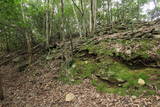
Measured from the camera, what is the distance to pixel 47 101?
5.97 meters

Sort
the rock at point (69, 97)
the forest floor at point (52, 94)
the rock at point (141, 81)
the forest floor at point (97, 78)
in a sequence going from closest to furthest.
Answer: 1. the forest floor at point (52, 94)
2. the forest floor at point (97, 78)
3. the rock at point (141, 81)
4. the rock at point (69, 97)

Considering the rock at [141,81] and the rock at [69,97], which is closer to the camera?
the rock at [141,81]

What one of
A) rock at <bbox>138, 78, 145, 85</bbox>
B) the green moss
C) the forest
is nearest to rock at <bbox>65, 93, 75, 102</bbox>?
the forest

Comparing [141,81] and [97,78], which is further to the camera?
[97,78]

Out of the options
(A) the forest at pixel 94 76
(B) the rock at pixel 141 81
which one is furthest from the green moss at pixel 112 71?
(B) the rock at pixel 141 81

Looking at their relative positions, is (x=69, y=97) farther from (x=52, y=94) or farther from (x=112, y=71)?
(x=112, y=71)

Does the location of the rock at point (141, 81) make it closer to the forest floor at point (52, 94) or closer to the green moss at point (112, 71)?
the green moss at point (112, 71)

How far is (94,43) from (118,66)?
2796 millimetres

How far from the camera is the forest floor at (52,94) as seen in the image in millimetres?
4824

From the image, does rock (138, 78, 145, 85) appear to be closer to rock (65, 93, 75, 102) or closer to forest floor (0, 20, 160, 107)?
forest floor (0, 20, 160, 107)

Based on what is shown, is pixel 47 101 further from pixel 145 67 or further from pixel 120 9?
pixel 120 9

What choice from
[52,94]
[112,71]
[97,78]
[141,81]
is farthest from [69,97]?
[141,81]

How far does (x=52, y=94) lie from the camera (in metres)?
6.36

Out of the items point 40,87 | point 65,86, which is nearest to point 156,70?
point 65,86
